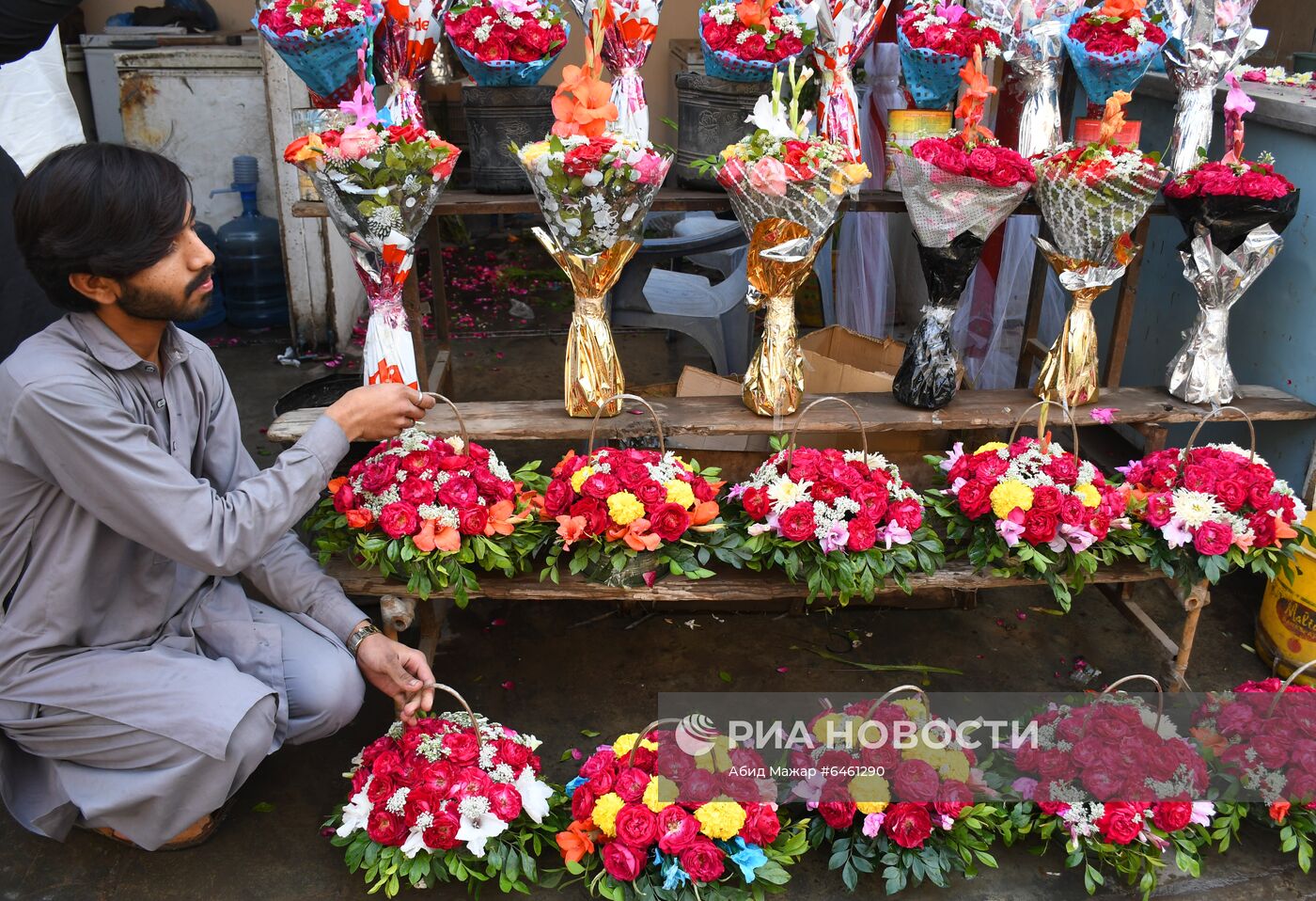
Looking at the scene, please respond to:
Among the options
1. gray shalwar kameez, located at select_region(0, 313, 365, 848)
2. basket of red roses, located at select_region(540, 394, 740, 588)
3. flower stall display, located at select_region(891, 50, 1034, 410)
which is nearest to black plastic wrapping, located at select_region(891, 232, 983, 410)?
flower stall display, located at select_region(891, 50, 1034, 410)

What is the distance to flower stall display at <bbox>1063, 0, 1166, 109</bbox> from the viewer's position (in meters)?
2.88

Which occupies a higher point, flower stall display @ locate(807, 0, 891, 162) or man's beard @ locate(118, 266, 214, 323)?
flower stall display @ locate(807, 0, 891, 162)

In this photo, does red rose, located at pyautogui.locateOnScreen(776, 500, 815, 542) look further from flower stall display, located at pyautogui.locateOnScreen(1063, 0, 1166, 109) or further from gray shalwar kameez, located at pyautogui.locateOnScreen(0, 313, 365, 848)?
flower stall display, located at pyautogui.locateOnScreen(1063, 0, 1166, 109)

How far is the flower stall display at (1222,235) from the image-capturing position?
2758 millimetres

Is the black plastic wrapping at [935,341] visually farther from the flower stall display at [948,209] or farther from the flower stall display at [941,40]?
the flower stall display at [941,40]

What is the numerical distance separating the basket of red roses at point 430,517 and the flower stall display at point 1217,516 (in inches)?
60.6

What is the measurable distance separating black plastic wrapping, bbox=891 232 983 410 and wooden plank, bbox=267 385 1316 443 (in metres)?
0.05

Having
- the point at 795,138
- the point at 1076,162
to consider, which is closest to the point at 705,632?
the point at 795,138

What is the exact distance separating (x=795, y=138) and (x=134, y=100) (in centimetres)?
390

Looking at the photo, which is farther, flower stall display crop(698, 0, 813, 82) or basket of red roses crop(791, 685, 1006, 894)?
flower stall display crop(698, 0, 813, 82)

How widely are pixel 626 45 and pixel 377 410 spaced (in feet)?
4.22

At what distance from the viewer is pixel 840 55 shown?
290cm

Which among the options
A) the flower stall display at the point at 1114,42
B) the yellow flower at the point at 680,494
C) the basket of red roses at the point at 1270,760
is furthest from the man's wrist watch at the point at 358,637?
the flower stall display at the point at 1114,42

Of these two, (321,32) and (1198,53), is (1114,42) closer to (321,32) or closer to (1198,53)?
(1198,53)
